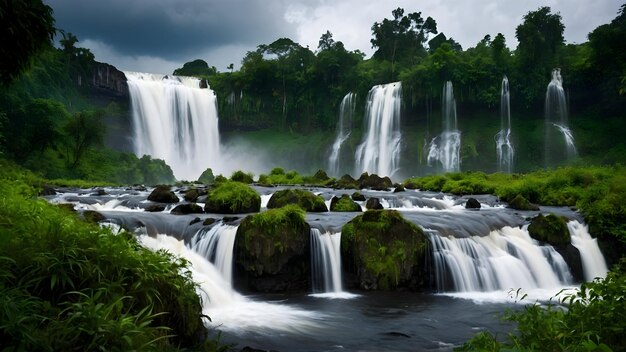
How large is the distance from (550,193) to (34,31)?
19.7m

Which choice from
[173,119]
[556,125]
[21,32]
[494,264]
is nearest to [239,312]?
[21,32]

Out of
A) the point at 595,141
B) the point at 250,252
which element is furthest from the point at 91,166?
the point at 595,141

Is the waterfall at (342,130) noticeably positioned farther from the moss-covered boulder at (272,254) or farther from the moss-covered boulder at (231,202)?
the moss-covered boulder at (272,254)

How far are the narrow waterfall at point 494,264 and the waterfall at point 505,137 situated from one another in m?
34.1

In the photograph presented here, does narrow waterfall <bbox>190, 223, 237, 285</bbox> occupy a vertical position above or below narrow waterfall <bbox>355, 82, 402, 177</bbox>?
below

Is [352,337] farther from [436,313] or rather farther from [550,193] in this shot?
[550,193]

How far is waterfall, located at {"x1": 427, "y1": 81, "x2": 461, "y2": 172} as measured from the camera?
148ft

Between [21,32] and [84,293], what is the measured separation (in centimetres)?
241

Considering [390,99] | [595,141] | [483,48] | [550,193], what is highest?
[483,48]

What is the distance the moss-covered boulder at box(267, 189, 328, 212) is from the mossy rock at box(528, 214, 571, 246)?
21.1ft

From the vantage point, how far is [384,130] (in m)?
46.5

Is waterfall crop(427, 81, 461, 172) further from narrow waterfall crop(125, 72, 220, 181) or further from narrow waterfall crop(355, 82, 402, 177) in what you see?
narrow waterfall crop(125, 72, 220, 181)

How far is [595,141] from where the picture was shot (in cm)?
4047

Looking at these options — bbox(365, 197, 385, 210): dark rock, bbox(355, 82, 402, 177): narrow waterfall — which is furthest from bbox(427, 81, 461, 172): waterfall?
bbox(365, 197, 385, 210): dark rock
